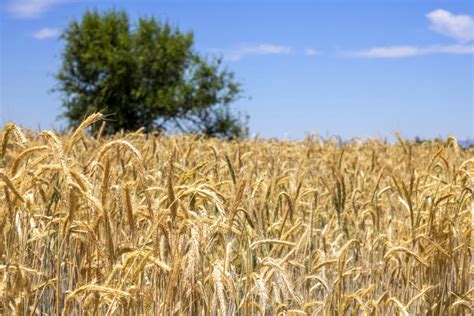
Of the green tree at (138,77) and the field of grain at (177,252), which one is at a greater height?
the green tree at (138,77)

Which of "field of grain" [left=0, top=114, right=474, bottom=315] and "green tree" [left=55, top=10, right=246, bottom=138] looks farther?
"green tree" [left=55, top=10, right=246, bottom=138]

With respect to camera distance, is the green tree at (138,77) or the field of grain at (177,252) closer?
the field of grain at (177,252)

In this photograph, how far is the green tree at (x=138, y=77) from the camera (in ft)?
89.7

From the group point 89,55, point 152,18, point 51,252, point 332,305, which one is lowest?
point 332,305

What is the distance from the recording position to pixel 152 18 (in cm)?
2894

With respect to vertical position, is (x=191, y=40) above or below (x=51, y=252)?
above

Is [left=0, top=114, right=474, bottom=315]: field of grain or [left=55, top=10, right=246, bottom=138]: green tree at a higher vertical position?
[left=55, top=10, right=246, bottom=138]: green tree

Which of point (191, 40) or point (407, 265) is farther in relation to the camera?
point (191, 40)

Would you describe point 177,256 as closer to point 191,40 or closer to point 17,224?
point 17,224

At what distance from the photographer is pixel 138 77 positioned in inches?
1093

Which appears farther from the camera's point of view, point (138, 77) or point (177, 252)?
point (138, 77)

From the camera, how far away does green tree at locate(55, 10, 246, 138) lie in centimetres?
2733

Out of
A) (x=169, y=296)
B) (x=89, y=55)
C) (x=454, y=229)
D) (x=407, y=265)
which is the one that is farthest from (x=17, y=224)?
(x=89, y=55)

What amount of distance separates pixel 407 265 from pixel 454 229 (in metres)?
0.41
